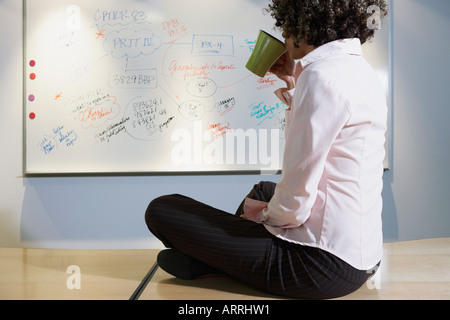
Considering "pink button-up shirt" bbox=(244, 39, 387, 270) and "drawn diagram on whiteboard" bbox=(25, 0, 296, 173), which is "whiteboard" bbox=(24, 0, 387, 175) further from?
"pink button-up shirt" bbox=(244, 39, 387, 270)

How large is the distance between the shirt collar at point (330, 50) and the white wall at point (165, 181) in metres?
1.30

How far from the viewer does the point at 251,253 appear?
1.02 metres

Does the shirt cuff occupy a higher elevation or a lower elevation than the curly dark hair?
lower

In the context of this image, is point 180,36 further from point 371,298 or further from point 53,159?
A: point 371,298

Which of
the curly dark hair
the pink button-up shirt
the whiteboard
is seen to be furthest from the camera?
the whiteboard

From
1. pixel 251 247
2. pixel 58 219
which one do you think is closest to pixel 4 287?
pixel 251 247

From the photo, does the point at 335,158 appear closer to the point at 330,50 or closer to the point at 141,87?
the point at 330,50

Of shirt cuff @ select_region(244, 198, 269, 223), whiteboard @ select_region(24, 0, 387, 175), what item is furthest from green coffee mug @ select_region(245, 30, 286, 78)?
whiteboard @ select_region(24, 0, 387, 175)

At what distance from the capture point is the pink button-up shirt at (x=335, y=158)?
0.89 metres

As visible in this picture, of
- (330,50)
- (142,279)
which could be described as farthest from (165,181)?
(330,50)

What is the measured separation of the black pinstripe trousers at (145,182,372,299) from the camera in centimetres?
98

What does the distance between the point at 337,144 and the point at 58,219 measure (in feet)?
5.84

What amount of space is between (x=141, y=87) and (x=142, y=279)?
1.25 metres

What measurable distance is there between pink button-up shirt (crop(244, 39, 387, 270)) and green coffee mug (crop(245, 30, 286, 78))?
0.31 meters
